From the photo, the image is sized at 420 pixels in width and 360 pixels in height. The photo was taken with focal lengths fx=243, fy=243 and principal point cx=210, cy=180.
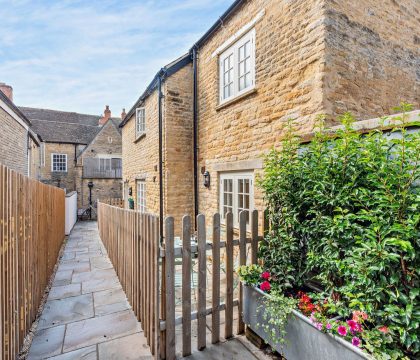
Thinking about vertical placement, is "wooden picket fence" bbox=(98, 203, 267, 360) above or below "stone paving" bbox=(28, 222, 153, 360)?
above

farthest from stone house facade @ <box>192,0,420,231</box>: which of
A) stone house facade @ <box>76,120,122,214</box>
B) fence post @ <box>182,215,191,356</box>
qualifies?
stone house facade @ <box>76,120,122,214</box>

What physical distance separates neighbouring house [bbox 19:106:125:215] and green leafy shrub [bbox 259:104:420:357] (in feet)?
64.4

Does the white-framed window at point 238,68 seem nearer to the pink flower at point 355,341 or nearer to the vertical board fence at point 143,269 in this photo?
the vertical board fence at point 143,269

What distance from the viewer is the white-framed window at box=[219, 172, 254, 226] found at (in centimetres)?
Result: 577

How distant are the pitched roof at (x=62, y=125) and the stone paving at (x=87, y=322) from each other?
72.2 feet

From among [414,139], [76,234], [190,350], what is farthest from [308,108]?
[76,234]

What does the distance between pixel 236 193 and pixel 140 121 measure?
6789mm

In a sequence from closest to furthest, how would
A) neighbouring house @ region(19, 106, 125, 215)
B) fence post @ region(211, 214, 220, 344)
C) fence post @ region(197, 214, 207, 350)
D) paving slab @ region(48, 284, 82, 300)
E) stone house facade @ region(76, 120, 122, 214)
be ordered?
fence post @ region(197, 214, 207, 350) < fence post @ region(211, 214, 220, 344) < paving slab @ region(48, 284, 82, 300) < stone house facade @ region(76, 120, 122, 214) < neighbouring house @ region(19, 106, 125, 215)

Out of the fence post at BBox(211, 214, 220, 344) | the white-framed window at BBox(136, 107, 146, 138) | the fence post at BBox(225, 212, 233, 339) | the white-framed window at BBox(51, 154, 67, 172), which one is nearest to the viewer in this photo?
the fence post at BBox(211, 214, 220, 344)

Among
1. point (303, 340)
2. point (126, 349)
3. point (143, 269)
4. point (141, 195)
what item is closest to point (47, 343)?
point (126, 349)

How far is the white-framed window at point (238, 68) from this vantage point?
5.69m

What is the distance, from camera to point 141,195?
1127 centimetres

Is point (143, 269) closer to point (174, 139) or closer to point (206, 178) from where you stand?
point (206, 178)

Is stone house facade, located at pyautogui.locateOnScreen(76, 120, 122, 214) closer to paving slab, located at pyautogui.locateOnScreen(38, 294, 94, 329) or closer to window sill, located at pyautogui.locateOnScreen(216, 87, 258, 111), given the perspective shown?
window sill, located at pyautogui.locateOnScreen(216, 87, 258, 111)
